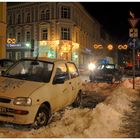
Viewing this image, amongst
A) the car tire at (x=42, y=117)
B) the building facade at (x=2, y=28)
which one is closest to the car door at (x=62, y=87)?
the car tire at (x=42, y=117)

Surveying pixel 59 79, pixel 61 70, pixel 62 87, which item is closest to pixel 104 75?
pixel 61 70

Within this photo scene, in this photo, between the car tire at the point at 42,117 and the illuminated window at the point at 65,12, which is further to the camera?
the illuminated window at the point at 65,12

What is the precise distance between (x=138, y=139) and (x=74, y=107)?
3931mm

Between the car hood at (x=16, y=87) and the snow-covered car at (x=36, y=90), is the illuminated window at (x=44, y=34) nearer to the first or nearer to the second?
the snow-covered car at (x=36, y=90)

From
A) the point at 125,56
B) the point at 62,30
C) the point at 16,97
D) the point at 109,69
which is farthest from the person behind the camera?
the point at 125,56

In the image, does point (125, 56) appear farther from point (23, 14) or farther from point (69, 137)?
point (69, 137)

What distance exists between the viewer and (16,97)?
7.25 metres

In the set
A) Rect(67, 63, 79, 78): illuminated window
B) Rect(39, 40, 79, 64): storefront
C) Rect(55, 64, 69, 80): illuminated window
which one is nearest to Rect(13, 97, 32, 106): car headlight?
Rect(55, 64, 69, 80): illuminated window

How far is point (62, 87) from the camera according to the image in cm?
887

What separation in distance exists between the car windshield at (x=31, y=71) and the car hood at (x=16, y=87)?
42 centimetres

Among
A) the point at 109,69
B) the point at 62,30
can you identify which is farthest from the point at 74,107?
the point at 62,30

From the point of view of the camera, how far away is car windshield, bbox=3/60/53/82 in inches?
335

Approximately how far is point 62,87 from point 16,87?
1.61 metres

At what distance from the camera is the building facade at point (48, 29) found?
4978 centimetres
